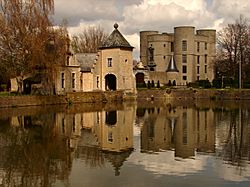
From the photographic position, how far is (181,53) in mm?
71438

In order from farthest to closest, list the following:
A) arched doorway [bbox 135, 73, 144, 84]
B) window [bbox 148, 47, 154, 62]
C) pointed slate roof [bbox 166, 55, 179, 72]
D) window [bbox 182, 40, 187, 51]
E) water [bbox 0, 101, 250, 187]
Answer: window [bbox 148, 47, 154, 62], window [bbox 182, 40, 187, 51], pointed slate roof [bbox 166, 55, 179, 72], arched doorway [bbox 135, 73, 144, 84], water [bbox 0, 101, 250, 187]

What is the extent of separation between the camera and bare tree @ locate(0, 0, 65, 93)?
116 feet

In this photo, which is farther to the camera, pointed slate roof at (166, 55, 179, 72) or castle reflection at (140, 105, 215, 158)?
pointed slate roof at (166, 55, 179, 72)

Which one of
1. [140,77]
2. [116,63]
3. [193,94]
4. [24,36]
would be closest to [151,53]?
[140,77]

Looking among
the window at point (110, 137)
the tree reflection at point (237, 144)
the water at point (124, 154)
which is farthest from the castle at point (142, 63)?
the tree reflection at point (237, 144)

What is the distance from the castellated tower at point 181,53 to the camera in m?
70.7

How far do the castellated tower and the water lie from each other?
1872 inches

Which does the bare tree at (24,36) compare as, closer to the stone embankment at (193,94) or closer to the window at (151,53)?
the stone embankment at (193,94)

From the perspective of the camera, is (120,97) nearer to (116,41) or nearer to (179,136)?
(116,41)

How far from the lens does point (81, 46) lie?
7669 centimetres

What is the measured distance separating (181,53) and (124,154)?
192ft

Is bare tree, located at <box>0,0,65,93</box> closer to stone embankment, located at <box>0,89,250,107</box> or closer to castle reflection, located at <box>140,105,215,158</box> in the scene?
stone embankment, located at <box>0,89,250,107</box>

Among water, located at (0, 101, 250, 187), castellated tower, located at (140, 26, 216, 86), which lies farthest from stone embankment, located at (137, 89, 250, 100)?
water, located at (0, 101, 250, 187)

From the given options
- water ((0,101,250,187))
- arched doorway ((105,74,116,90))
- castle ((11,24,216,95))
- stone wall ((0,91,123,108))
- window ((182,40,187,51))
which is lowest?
water ((0,101,250,187))
